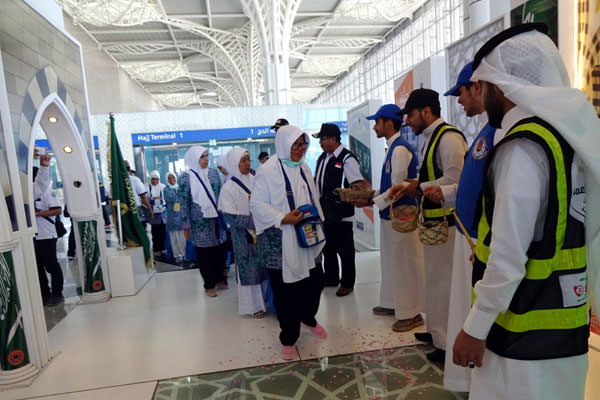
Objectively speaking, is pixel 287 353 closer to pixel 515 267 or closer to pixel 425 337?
pixel 425 337

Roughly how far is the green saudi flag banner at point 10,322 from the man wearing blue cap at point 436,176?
292 cm

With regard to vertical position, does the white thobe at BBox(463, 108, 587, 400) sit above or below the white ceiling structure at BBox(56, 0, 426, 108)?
below

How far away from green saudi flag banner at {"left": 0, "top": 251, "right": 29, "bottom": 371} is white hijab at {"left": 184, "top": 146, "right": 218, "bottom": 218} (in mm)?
2054

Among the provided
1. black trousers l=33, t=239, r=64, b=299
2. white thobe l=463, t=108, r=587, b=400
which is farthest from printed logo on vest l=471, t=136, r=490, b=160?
black trousers l=33, t=239, r=64, b=299

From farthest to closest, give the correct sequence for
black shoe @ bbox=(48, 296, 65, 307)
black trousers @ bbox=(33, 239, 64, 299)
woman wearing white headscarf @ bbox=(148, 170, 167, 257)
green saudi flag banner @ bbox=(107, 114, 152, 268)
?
woman wearing white headscarf @ bbox=(148, 170, 167, 257) → green saudi flag banner @ bbox=(107, 114, 152, 268) → black trousers @ bbox=(33, 239, 64, 299) → black shoe @ bbox=(48, 296, 65, 307)

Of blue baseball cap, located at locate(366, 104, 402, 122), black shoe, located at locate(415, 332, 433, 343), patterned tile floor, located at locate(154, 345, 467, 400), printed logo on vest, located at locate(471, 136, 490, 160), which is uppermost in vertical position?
blue baseball cap, located at locate(366, 104, 402, 122)

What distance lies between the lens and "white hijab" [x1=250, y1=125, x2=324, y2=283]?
9.61 feet

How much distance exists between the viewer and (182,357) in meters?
3.32

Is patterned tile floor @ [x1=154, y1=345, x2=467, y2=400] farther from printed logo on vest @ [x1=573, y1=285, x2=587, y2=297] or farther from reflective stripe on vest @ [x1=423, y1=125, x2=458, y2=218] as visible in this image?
printed logo on vest @ [x1=573, y1=285, x2=587, y2=297]

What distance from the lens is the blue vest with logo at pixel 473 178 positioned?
1.69 m

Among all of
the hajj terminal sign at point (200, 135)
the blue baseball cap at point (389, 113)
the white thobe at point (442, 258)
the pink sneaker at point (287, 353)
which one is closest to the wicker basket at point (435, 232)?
the white thobe at point (442, 258)

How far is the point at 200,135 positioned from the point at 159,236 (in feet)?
11.9

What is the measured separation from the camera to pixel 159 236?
820cm

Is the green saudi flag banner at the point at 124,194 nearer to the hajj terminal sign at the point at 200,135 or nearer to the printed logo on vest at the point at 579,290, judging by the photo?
the printed logo on vest at the point at 579,290
